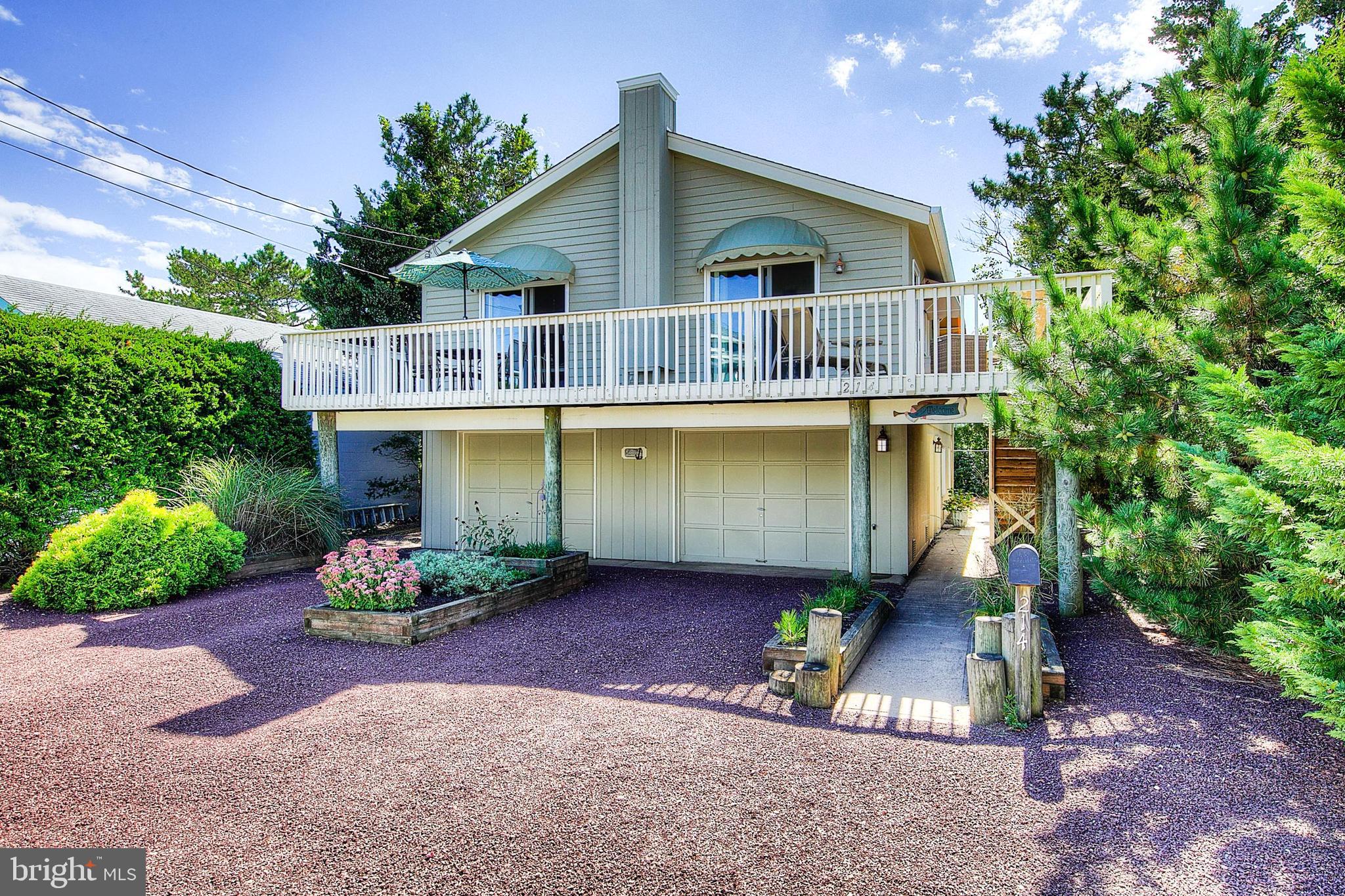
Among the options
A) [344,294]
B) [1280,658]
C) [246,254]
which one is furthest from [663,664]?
[246,254]

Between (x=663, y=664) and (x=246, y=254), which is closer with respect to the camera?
(x=663, y=664)

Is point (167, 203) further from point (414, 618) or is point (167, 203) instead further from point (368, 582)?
point (414, 618)

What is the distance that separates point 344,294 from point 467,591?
12499 millimetres

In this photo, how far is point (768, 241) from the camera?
397 inches

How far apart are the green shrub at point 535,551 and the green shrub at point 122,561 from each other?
11.5ft

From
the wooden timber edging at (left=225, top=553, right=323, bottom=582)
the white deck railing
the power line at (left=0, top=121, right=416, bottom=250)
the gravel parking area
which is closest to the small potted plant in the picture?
the white deck railing

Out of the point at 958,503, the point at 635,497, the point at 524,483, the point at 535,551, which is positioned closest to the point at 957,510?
the point at 958,503

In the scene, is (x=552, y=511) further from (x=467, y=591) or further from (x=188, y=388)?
(x=188, y=388)

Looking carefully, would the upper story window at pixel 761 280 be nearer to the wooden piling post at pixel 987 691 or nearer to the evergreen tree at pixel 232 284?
the wooden piling post at pixel 987 691

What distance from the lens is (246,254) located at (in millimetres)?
34750

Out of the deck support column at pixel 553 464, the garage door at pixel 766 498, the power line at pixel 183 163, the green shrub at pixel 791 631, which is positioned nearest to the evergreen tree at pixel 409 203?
the power line at pixel 183 163

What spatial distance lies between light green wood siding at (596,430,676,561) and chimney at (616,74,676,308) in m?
2.23

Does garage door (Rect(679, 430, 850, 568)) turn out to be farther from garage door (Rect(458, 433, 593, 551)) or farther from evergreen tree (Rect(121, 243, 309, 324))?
evergreen tree (Rect(121, 243, 309, 324))

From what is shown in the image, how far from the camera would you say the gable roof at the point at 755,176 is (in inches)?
382
